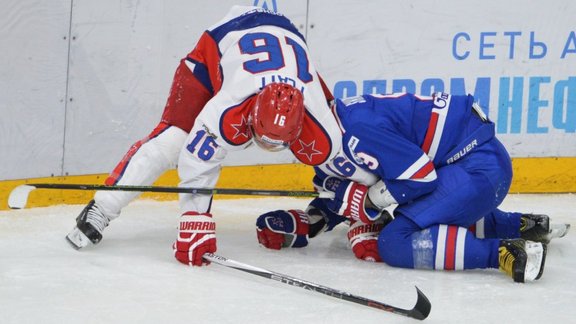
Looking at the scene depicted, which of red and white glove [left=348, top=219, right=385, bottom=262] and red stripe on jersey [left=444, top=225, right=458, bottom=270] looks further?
red and white glove [left=348, top=219, right=385, bottom=262]

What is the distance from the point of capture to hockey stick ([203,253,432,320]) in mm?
2502

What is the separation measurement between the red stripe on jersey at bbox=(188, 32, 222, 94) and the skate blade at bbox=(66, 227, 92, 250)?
663 millimetres

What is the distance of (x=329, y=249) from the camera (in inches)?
136

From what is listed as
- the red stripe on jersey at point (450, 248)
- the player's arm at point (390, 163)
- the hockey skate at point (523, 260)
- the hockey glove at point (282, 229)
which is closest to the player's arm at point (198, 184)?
the hockey glove at point (282, 229)

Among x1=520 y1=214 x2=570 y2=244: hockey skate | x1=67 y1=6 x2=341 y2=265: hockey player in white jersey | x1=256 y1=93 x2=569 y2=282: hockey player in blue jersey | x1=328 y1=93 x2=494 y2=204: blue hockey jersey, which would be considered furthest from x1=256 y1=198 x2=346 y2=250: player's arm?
x1=520 y1=214 x2=570 y2=244: hockey skate

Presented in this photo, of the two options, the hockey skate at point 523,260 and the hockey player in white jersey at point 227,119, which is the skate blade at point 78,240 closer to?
the hockey player in white jersey at point 227,119

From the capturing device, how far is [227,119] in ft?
9.66

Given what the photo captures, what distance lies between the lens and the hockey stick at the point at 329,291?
2.50m

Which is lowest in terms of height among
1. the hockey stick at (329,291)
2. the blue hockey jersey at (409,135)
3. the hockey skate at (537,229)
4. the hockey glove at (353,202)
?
the hockey stick at (329,291)

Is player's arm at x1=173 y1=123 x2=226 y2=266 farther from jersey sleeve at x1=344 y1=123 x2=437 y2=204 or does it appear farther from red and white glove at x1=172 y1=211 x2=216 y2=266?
jersey sleeve at x1=344 y1=123 x2=437 y2=204

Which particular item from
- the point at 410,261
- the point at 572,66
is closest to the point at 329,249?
the point at 410,261


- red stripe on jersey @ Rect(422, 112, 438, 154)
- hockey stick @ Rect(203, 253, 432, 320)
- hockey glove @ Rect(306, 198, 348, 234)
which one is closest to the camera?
hockey stick @ Rect(203, 253, 432, 320)

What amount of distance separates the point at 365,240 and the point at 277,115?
0.68 meters

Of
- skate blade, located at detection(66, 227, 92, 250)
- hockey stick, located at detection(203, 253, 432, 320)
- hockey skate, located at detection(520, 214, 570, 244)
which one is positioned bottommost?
skate blade, located at detection(66, 227, 92, 250)
